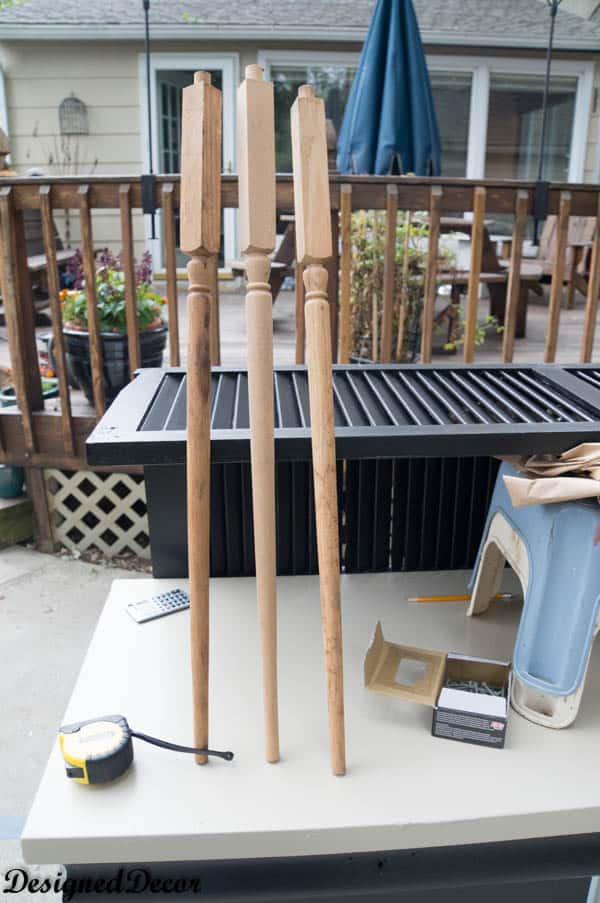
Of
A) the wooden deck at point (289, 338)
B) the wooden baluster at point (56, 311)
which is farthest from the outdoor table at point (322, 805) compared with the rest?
the wooden deck at point (289, 338)

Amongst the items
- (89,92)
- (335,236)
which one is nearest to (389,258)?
(335,236)

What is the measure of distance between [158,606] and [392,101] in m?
3.32

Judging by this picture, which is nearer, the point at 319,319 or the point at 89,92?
the point at 319,319

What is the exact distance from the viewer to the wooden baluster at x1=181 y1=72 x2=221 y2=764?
0.86 m

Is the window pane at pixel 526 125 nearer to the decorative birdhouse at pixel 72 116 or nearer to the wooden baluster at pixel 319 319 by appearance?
the decorative birdhouse at pixel 72 116

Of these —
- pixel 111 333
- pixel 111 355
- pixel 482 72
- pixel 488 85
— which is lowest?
pixel 111 355

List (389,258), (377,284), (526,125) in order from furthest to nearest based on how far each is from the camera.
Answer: (526,125) → (377,284) → (389,258)

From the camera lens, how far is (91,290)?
3.11 metres

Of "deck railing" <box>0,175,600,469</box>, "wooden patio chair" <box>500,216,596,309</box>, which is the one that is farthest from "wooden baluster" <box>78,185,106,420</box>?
"wooden patio chair" <box>500,216,596,309</box>

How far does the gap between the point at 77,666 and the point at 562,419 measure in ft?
7.78

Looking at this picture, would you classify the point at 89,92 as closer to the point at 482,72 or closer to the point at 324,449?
the point at 482,72

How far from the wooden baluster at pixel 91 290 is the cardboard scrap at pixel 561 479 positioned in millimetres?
2236

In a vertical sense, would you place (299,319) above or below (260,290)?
below

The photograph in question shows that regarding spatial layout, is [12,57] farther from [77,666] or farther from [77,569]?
[77,666]
